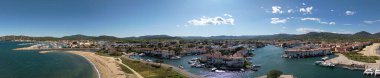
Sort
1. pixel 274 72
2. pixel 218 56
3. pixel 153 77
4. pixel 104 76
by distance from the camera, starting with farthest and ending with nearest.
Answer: pixel 218 56, pixel 104 76, pixel 153 77, pixel 274 72

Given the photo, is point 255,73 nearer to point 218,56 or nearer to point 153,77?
point 218,56

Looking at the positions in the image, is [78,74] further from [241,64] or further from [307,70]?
[307,70]

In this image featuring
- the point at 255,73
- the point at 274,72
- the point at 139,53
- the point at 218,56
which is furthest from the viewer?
the point at 139,53

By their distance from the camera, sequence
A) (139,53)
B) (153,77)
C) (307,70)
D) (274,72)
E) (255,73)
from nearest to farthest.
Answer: (274,72) < (153,77) < (255,73) < (307,70) < (139,53)

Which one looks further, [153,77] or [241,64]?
[241,64]

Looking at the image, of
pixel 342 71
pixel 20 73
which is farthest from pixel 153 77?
pixel 342 71

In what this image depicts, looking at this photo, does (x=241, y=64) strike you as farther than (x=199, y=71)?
Yes

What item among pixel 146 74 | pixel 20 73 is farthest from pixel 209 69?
pixel 20 73

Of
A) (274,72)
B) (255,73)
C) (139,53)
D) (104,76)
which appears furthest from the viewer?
(139,53)

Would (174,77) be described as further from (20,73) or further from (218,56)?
(20,73)
